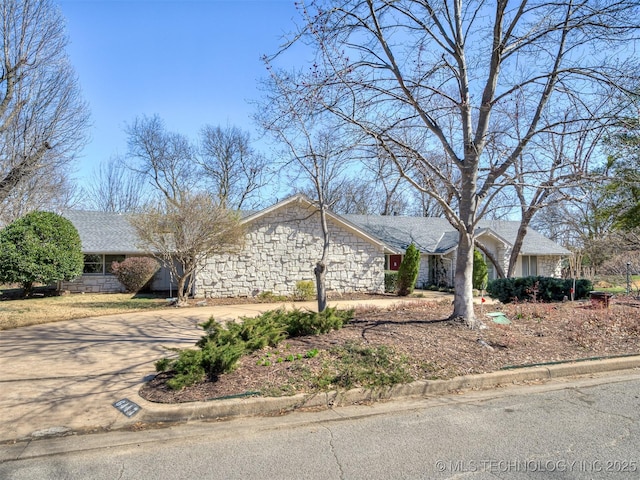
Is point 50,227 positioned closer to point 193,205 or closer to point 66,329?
point 193,205

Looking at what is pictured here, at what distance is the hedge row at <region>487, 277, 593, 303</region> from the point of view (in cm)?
1341

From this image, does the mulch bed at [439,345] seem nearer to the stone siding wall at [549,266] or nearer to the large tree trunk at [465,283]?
the large tree trunk at [465,283]

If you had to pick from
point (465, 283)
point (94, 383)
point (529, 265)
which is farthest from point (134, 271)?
point (529, 265)

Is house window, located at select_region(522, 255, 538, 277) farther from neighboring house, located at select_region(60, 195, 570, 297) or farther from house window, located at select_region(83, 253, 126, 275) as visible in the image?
house window, located at select_region(83, 253, 126, 275)

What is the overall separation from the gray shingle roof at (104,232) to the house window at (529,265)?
20.9 metres

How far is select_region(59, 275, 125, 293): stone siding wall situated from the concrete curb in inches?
692

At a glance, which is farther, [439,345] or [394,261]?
[394,261]

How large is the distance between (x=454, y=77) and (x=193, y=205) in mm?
9397

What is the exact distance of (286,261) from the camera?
18734mm

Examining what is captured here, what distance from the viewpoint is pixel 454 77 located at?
875cm

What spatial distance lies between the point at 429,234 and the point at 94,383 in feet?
72.4

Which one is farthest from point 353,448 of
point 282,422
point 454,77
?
point 454,77

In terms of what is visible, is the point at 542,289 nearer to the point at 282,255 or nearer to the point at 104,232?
the point at 282,255

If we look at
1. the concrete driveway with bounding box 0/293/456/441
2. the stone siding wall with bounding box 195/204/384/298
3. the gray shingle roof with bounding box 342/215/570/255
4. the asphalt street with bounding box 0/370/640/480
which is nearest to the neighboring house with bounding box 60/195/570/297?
the stone siding wall with bounding box 195/204/384/298
